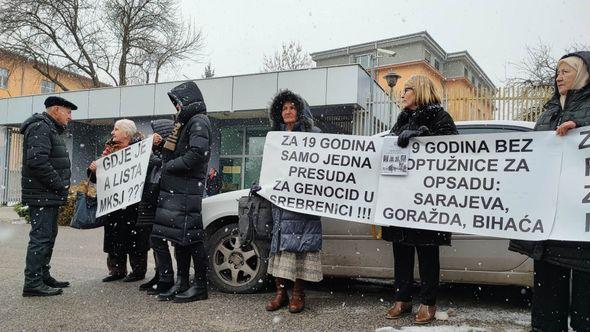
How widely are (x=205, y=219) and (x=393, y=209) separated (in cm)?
191

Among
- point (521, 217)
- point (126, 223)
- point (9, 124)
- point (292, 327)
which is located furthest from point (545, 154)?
point (9, 124)

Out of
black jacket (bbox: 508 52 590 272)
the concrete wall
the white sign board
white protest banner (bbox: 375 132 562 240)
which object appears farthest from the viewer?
the concrete wall

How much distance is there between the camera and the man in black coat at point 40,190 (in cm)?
454

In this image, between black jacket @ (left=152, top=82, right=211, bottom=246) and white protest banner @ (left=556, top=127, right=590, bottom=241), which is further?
black jacket @ (left=152, top=82, right=211, bottom=246)

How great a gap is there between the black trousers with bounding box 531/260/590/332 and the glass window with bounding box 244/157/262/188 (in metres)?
12.8

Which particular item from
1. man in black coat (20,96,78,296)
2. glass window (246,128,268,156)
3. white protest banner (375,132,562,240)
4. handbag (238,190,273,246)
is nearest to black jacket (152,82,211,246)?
handbag (238,190,273,246)

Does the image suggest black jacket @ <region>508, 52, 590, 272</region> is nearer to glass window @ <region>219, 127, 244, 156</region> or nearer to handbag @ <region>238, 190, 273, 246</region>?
handbag @ <region>238, 190, 273, 246</region>

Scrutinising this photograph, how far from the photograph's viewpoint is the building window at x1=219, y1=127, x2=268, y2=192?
51.5 feet

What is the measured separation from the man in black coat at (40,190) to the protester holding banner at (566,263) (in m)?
4.03

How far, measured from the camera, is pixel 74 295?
4727 millimetres

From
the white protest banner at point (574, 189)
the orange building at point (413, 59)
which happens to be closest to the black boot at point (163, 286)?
the white protest banner at point (574, 189)

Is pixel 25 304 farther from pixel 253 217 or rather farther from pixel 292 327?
pixel 292 327

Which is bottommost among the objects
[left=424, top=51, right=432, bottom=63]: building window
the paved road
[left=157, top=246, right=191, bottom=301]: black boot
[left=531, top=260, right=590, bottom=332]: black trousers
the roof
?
the paved road

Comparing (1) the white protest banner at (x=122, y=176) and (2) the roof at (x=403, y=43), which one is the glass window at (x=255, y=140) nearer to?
(1) the white protest banner at (x=122, y=176)
